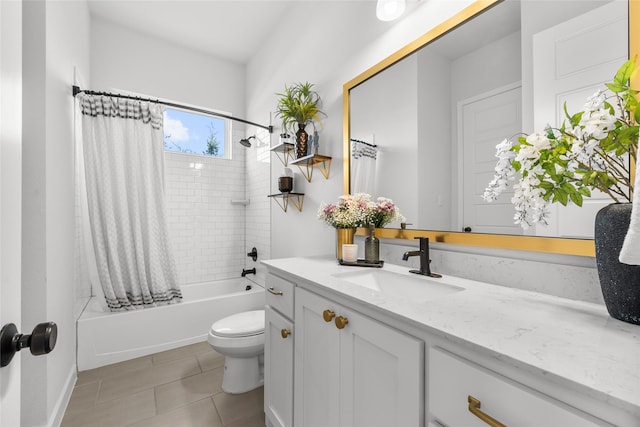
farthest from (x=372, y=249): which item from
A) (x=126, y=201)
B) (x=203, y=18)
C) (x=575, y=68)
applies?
(x=203, y=18)

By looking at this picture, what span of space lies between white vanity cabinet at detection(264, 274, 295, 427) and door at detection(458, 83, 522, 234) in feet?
2.86

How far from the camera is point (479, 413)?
59 centimetres

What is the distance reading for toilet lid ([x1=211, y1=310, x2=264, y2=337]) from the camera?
187 cm

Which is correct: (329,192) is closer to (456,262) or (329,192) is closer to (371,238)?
(371,238)

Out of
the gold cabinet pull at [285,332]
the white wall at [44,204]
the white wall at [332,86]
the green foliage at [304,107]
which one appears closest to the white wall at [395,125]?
the white wall at [332,86]

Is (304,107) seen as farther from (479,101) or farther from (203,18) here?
(203,18)

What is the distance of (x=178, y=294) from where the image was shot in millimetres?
2730

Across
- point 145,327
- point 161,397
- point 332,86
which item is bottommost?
point 161,397

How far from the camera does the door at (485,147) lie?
110 cm

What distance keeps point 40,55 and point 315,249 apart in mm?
1910

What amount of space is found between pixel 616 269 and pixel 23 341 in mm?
1261

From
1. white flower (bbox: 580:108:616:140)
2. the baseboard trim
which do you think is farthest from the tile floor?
white flower (bbox: 580:108:616:140)

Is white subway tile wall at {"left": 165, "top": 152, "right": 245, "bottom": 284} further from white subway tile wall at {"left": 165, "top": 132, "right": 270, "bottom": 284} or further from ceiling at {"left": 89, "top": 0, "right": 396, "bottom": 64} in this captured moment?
ceiling at {"left": 89, "top": 0, "right": 396, "bottom": 64}

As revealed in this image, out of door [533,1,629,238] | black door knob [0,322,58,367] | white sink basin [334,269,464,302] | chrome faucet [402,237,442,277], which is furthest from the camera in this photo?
chrome faucet [402,237,442,277]
